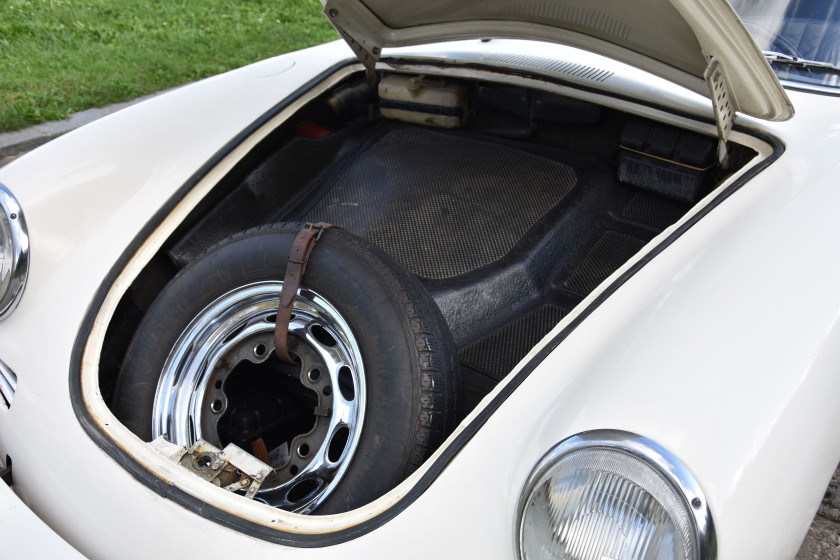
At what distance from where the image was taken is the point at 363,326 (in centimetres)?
136

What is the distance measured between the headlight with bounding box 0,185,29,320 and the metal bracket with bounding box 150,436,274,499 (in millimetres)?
577

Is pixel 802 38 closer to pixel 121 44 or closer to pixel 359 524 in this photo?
pixel 359 524

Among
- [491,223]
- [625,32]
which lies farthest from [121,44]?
[625,32]

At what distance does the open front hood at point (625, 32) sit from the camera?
4.56 feet

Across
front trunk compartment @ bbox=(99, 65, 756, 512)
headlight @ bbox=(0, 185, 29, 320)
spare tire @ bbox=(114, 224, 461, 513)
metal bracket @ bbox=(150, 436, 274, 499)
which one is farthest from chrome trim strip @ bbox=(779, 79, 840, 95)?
headlight @ bbox=(0, 185, 29, 320)

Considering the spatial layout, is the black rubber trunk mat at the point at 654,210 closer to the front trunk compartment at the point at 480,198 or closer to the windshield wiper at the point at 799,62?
the front trunk compartment at the point at 480,198

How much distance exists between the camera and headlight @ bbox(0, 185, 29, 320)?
5.24 ft

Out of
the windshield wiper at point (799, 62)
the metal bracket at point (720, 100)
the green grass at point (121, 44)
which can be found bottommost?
the green grass at point (121, 44)

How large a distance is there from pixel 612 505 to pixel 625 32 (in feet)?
4.10

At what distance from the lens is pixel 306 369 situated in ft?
4.91

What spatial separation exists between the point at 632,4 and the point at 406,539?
4.20 ft

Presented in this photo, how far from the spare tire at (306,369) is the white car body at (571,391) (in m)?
0.13

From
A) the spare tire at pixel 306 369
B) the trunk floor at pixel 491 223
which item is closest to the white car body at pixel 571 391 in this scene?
the spare tire at pixel 306 369

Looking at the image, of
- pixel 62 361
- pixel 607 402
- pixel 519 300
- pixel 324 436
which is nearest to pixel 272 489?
pixel 324 436
